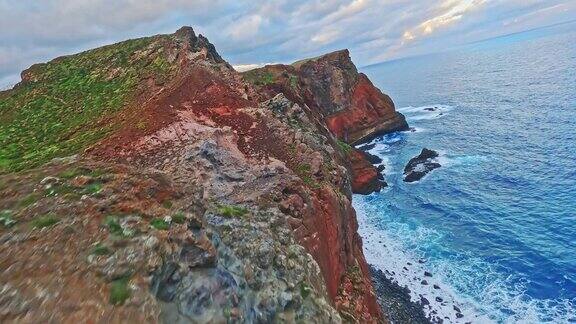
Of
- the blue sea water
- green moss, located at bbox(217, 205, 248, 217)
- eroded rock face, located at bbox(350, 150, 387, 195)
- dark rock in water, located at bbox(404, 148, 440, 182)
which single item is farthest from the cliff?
dark rock in water, located at bbox(404, 148, 440, 182)

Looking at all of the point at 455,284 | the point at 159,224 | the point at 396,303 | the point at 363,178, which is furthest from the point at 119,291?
the point at 363,178

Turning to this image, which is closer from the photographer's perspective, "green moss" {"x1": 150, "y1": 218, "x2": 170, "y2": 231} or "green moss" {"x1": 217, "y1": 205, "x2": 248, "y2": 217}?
"green moss" {"x1": 150, "y1": 218, "x2": 170, "y2": 231}

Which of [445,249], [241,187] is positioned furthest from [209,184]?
[445,249]

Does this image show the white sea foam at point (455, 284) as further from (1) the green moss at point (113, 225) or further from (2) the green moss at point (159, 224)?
(1) the green moss at point (113, 225)

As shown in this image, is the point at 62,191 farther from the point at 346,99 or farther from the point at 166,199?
the point at 346,99

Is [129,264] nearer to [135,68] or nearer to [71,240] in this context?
[71,240]

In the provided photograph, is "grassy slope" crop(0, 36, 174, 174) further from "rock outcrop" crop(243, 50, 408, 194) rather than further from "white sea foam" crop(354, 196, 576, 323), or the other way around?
"rock outcrop" crop(243, 50, 408, 194)
